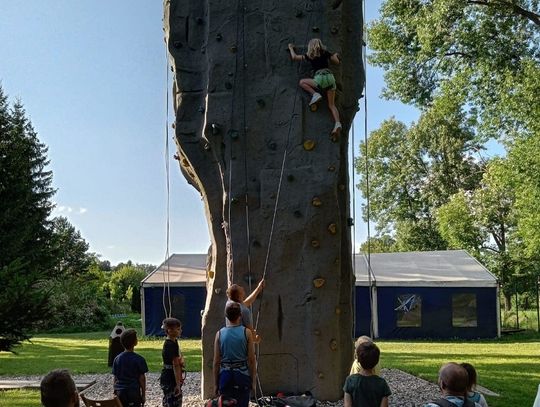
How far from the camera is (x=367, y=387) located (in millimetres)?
4020

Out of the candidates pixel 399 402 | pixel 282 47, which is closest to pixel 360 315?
pixel 399 402

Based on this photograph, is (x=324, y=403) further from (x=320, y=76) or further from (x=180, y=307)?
(x=180, y=307)

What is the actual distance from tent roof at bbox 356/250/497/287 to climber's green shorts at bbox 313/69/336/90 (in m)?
13.2

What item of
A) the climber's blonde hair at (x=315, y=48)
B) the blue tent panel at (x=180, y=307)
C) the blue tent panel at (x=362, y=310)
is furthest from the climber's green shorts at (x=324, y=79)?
the blue tent panel at (x=180, y=307)

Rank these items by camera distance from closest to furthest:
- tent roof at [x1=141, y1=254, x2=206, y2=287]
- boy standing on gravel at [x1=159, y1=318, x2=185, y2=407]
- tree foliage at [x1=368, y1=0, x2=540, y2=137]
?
1. boy standing on gravel at [x1=159, y1=318, x2=185, y2=407]
2. tree foliage at [x1=368, y1=0, x2=540, y2=137]
3. tent roof at [x1=141, y1=254, x2=206, y2=287]

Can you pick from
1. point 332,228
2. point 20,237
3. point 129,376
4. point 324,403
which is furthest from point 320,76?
point 20,237

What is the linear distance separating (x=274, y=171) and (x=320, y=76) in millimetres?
1340

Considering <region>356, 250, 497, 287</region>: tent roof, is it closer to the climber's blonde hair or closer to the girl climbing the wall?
the girl climbing the wall

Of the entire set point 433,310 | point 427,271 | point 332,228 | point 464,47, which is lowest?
point 433,310

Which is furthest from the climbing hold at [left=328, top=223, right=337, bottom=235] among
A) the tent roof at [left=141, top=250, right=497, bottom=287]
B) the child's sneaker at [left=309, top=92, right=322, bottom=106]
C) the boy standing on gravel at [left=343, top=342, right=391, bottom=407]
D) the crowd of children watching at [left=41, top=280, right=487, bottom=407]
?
the tent roof at [left=141, top=250, right=497, bottom=287]

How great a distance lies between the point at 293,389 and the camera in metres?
7.43

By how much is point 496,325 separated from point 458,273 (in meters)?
2.08

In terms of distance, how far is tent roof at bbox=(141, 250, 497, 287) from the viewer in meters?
19.7

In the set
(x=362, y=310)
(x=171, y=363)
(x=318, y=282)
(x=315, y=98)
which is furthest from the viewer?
(x=362, y=310)
